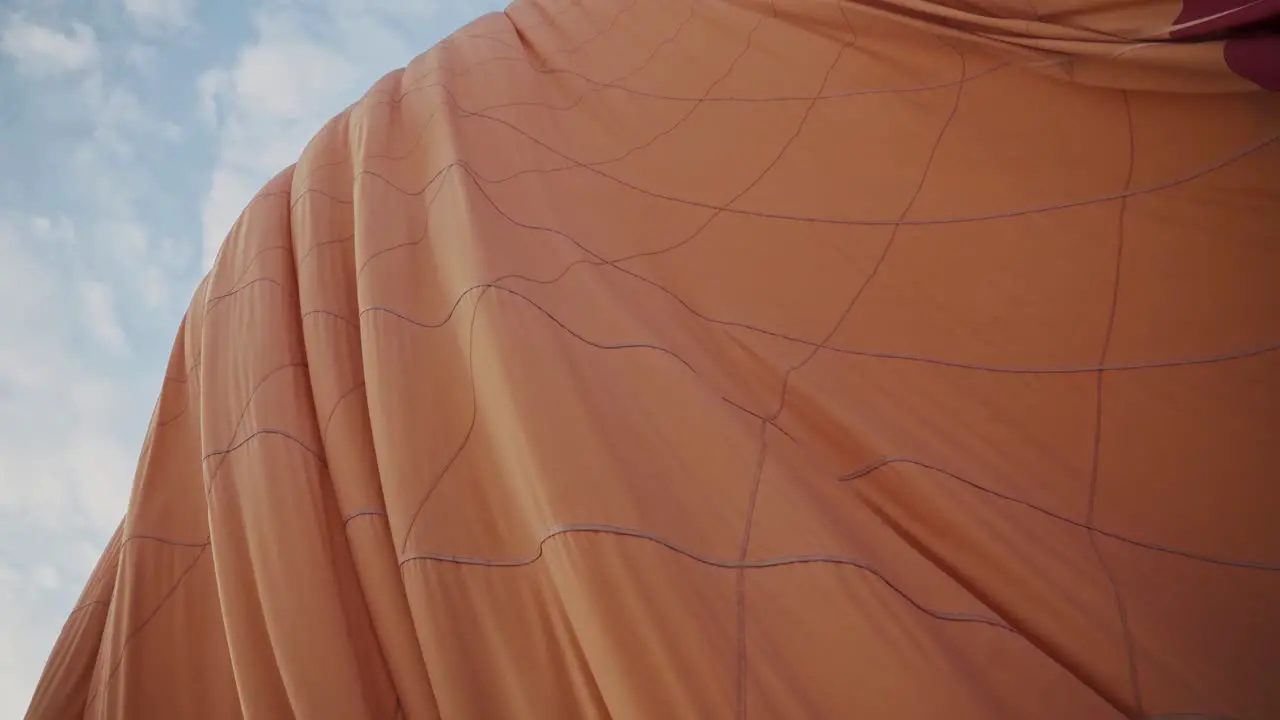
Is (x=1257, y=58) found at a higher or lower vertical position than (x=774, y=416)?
higher

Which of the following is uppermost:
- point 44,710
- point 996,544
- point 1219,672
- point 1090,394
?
point 44,710

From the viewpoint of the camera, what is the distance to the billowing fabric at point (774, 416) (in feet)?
2.03

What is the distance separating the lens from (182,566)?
2.83 ft

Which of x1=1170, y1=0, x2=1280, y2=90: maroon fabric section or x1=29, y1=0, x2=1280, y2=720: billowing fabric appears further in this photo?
x1=1170, y1=0, x2=1280, y2=90: maroon fabric section

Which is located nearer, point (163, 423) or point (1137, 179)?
point (1137, 179)

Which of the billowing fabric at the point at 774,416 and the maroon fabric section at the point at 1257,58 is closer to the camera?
the billowing fabric at the point at 774,416

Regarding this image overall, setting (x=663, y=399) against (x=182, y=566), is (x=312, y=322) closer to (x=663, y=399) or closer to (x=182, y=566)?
(x=182, y=566)

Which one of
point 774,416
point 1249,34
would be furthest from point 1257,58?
point 774,416

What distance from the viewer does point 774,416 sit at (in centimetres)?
82

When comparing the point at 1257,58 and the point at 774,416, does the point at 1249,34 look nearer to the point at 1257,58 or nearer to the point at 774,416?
the point at 1257,58

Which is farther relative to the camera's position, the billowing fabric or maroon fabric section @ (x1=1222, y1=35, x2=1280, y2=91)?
maroon fabric section @ (x1=1222, y1=35, x2=1280, y2=91)

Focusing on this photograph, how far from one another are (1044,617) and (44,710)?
3.31ft

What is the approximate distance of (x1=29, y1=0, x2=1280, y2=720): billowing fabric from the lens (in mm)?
618

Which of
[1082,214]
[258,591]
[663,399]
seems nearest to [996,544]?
[663,399]
